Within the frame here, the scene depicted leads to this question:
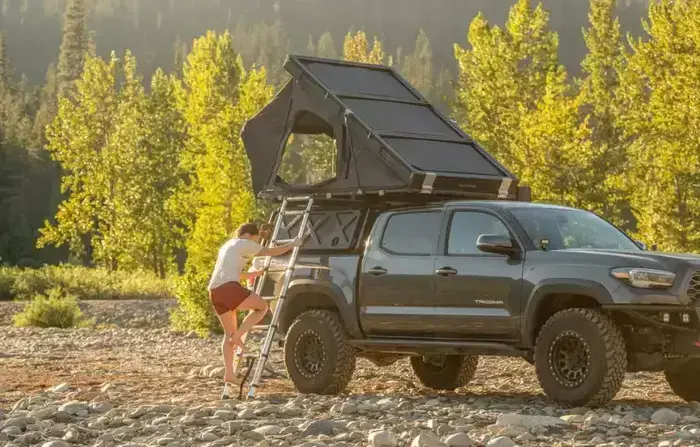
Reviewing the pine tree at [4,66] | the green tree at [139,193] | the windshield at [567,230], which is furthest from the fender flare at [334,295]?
the pine tree at [4,66]

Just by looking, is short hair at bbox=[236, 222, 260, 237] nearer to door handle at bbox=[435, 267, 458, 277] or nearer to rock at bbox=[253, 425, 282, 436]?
door handle at bbox=[435, 267, 458, 277]

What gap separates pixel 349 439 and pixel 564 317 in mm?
2588

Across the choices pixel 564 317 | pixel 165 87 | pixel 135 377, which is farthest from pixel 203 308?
pixel 165 87

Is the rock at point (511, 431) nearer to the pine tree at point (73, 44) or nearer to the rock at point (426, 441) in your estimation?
the rock at point (426, 441)

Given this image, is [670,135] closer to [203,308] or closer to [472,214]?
[203,308]

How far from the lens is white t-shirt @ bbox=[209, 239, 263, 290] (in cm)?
1295

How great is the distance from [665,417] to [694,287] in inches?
49.1

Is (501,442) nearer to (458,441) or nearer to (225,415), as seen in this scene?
(458,441)

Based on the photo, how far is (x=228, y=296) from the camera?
12953 millimetres

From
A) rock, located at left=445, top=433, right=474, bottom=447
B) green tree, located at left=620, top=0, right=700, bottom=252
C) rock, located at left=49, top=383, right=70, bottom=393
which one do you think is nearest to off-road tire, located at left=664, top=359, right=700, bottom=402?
rock, located at left=445, top=433, right=474, bottom=447

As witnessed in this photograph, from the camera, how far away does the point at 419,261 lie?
12398 mm

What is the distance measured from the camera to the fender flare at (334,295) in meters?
12.9

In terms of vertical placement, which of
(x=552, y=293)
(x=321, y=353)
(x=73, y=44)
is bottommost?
(x=321, y=353)

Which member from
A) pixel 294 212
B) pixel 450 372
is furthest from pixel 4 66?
pixel 450 372
